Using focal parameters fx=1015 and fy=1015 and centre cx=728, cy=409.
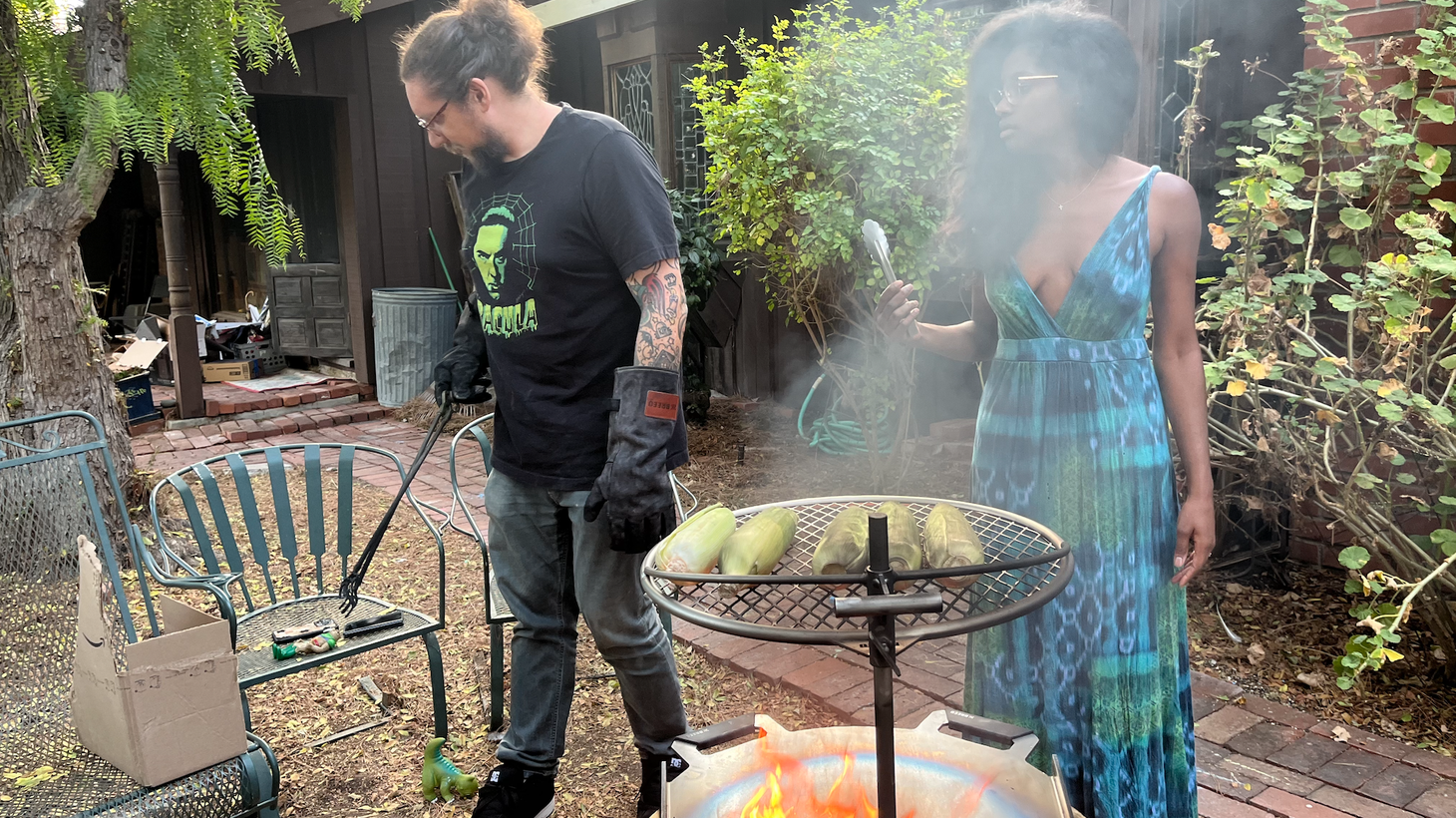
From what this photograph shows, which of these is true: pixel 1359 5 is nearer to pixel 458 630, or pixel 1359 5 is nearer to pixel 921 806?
pixel 921 806

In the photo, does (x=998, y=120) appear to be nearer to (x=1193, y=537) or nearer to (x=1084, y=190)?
(x=1084, y=190)

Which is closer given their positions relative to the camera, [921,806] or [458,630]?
[921,806]

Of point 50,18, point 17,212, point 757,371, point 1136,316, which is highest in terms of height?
point 50,18

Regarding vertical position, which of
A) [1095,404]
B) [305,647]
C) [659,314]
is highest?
[659,314]

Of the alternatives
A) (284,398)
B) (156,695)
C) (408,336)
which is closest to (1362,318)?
(156,695)

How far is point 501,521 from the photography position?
2629mm

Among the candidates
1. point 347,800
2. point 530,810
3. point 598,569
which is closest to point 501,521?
point 598,569

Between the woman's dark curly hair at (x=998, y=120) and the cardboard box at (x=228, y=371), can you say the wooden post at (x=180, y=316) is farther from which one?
the woman's dark curly hair at (x=998, y=120)

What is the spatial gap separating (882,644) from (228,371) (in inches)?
416

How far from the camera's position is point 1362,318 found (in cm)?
346

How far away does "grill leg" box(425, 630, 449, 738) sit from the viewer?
10.3ft

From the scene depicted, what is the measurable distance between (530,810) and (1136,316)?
1.95 meters

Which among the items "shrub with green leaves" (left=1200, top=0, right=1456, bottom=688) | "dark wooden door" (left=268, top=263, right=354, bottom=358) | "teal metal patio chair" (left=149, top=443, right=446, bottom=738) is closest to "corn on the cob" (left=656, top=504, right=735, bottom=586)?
"teal metal patio chair" (left=149, top=443, right=446, bottom=738)

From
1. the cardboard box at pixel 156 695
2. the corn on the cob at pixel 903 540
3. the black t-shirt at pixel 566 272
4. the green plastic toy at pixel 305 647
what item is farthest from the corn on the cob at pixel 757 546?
the green plastic toy at pixel 305 647
